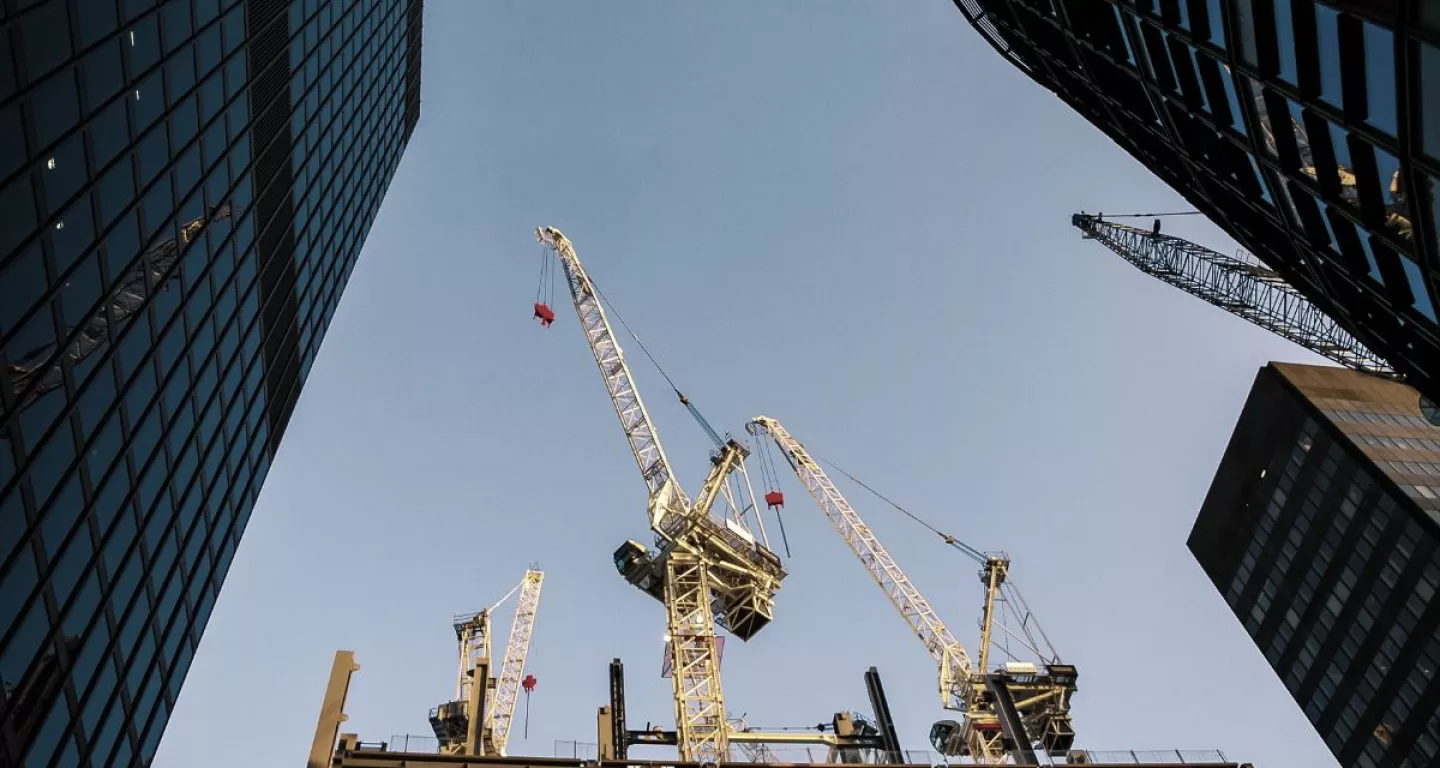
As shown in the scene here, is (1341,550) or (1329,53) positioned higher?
(1341,550)

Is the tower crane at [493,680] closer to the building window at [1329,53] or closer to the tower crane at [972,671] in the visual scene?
Answer: the tower crane at [972,671]

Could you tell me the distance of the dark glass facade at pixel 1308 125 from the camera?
57.3 feet

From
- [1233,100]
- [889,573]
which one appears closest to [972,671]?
[889,573]

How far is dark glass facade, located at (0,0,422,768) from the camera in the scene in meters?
21.9

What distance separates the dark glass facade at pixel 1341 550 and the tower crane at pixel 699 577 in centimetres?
4344

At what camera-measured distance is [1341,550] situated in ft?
262

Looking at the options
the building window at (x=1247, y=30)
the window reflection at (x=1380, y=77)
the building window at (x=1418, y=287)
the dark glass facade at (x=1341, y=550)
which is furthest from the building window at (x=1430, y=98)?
the dark glass facade at (x=1341, y=550)

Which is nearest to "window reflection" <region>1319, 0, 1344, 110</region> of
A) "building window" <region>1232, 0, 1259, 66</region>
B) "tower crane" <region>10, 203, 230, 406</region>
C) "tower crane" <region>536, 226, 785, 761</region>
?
"building window" <region>1232, 0, 1259, 66</region>

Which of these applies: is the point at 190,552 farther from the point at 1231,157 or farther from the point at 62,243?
the point at 1231,157

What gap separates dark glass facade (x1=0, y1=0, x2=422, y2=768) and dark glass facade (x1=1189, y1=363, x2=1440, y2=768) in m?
71.8

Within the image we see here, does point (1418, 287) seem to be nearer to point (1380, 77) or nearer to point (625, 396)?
point (1380, 77)

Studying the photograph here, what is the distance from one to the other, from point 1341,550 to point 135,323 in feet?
265

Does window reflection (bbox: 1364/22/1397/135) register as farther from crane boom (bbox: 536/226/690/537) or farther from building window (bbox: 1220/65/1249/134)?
crane boom (bbox: 536/226/690/537)

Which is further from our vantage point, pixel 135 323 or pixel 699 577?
pixel 699 577
